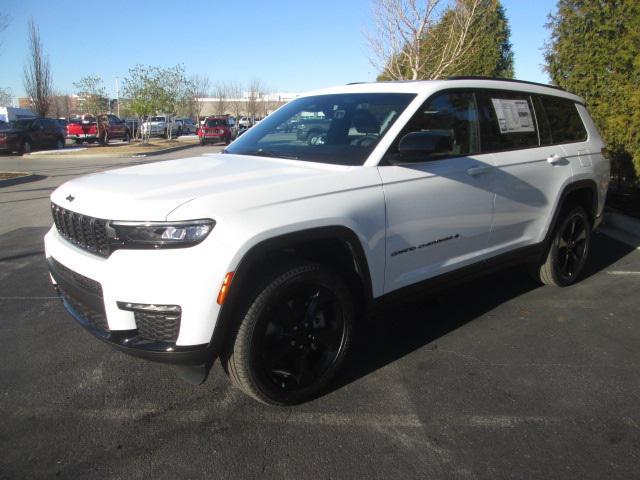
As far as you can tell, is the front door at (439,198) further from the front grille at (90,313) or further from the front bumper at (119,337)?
the front grille at (90,313)

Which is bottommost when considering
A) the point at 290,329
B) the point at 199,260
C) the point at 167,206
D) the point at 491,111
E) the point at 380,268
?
the point at 290,329

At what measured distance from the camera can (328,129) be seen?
11.8 feet

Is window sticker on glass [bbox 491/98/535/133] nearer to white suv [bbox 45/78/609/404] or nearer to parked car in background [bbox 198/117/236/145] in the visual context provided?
white suv [bbox 45/78/609/404]

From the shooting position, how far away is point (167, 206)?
2402mm

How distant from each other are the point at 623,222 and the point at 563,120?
3644 millimetres

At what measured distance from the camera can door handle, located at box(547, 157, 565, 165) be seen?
4.22 meters

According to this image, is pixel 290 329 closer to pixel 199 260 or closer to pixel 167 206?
pixel 199 260

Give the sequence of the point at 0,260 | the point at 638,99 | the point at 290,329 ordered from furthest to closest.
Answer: the point at 638,99, the point at 0,260, the point at 290,329

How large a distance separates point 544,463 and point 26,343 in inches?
137

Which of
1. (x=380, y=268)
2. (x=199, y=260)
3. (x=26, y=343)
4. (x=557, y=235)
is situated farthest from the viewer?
(x=557, y=235)

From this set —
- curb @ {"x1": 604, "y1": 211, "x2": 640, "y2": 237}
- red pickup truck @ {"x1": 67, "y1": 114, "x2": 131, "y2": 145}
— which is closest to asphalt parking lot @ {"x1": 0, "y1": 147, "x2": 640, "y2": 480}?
curb @ {"x1": 604, "y1": 211, "x2": 640, "y2": 237}

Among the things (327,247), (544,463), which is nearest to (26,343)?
(327,247)

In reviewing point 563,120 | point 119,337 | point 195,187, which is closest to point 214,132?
point 563,120

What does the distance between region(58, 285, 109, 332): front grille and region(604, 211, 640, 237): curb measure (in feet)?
22.7
